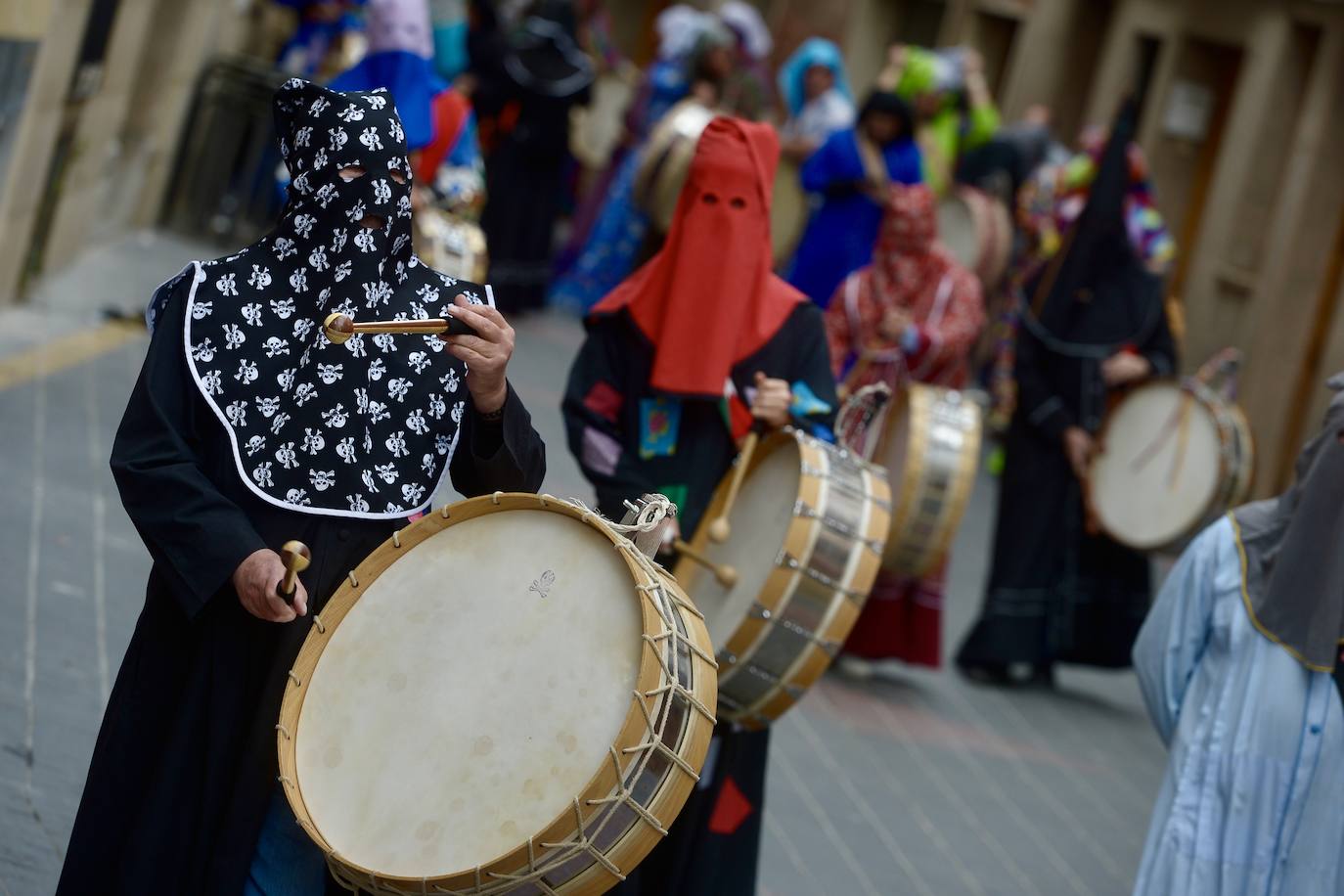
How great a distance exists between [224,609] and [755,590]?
4.43ft

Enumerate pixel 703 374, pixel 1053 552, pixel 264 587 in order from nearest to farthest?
pixel 264 587 < pixel 703 374 < pixel 1053 552

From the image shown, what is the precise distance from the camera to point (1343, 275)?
14.0m

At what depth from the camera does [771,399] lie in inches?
184

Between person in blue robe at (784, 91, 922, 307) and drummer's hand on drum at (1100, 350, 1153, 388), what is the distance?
2.20 meters

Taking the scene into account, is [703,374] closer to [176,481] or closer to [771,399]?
[771,399]

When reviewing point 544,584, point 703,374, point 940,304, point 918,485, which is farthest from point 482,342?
point 940,304

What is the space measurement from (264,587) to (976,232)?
11523mm

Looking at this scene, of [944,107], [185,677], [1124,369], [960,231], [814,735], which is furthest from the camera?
[944,107]

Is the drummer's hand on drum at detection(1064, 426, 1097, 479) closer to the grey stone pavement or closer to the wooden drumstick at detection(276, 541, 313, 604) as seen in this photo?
the grey stone pavement

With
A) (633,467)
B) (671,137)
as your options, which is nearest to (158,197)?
(671,137)

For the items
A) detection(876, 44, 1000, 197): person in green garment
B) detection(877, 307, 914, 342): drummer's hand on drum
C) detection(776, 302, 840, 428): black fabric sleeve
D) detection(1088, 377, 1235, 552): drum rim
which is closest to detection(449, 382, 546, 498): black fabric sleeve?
detection(776, 302, 840, 428): black fabric sleeve

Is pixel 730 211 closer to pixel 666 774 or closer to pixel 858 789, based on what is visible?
pixel 666 774

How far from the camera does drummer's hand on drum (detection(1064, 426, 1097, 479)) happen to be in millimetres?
8836

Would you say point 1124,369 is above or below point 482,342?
above
